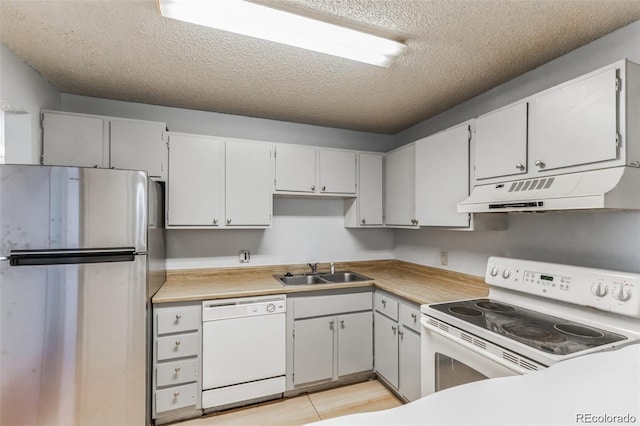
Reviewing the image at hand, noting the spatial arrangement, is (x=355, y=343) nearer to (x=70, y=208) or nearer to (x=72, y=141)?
(x=70, y=208)

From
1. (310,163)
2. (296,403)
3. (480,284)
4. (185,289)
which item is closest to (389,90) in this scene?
(310,163)

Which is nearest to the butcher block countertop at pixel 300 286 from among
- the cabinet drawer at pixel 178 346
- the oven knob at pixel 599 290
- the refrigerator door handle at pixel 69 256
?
the cabinet drawer at pixel 178 346

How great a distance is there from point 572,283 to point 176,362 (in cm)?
254

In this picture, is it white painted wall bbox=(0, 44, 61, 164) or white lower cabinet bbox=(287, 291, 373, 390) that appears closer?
white painted wall bbox=(0, 44, 61, 164)

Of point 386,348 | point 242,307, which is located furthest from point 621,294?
point 242,307

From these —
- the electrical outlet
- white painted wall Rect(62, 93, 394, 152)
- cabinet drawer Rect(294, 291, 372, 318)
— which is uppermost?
white painted wall Rect(62, 93, 394, 152)

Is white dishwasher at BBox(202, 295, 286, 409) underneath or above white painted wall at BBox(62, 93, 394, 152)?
underneath

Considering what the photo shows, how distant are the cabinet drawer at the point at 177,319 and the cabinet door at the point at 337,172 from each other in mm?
1527

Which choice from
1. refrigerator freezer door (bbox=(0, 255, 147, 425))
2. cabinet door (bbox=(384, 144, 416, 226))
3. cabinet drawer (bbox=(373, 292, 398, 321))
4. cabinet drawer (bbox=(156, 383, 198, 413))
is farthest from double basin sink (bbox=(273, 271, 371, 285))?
refrigerator freezer door (bbox=(0, 255, 147, 425))

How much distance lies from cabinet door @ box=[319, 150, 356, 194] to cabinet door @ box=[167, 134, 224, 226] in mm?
958

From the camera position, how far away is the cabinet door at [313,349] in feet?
7.77

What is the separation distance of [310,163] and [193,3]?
1.64 m

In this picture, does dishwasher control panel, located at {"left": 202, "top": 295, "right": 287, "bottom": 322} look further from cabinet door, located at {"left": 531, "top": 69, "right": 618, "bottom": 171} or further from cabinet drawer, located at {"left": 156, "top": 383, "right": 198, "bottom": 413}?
cabinet door, located at {"left": 531, "top": 69, "right": 618, "bottom": 171}

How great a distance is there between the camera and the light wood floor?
2084mm
